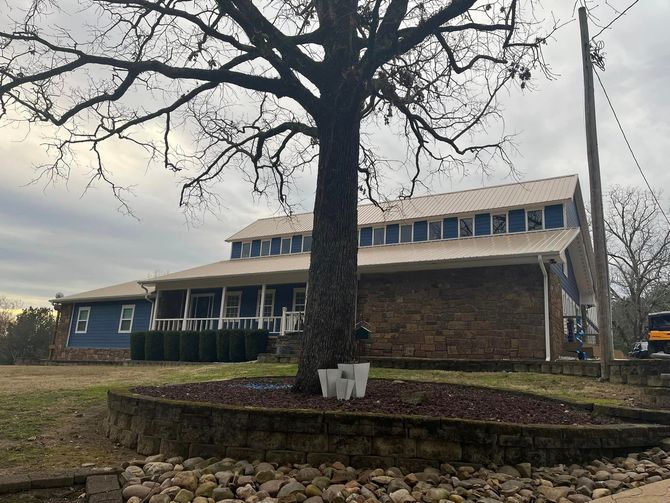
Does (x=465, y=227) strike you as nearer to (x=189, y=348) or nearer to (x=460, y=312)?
(x=460, y=312)

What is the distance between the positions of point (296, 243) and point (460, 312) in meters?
9.50

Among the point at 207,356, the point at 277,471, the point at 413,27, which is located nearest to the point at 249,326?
the point at 207,356

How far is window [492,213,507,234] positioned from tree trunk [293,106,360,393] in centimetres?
1130

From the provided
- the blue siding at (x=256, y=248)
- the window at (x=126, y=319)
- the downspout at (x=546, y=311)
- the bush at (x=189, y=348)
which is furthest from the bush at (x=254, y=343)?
the window at (x=126, y=319)

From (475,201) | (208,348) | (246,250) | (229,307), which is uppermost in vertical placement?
(475,201)

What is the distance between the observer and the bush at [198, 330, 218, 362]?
52.1 ft

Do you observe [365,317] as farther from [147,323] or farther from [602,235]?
[147,323]

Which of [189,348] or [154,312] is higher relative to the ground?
Result: [154,312]

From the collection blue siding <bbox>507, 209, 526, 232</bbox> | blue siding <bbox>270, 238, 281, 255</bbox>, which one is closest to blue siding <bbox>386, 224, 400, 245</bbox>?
blue siding <bbox>507, 209, 526, 232</bbox>

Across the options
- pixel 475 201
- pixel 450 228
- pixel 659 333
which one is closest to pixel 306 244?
pixel 450 228

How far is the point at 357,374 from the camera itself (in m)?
5.01

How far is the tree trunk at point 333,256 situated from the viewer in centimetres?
551

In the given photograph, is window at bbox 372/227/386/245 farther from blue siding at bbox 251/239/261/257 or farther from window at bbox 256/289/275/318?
blue siding at bbox 251/239/261/257

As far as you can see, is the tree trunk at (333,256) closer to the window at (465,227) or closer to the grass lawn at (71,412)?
the grass lawn at (71,412)
